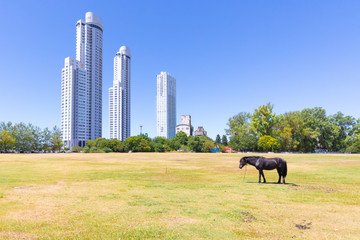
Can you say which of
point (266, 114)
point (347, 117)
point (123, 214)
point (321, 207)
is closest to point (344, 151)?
point (347, 117)

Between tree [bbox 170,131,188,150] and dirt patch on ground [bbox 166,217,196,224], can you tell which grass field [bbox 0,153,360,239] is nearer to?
dirt patch on ground [bbox 166,217,196,224]

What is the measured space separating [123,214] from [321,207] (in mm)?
9606

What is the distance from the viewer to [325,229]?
7688mm

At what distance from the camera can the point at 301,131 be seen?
351 ft

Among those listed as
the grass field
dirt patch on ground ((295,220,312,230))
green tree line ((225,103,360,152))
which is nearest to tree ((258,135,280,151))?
green tree line ((225,103,360,152))

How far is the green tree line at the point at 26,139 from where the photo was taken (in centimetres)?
10599

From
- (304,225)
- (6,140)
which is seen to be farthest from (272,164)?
(6,140)

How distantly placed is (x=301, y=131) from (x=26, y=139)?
147718 millimetres

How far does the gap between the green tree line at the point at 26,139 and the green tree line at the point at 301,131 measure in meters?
111

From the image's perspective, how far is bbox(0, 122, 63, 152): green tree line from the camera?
348 feet

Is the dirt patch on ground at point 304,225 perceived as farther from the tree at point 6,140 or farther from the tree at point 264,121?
the tree at point 6,140

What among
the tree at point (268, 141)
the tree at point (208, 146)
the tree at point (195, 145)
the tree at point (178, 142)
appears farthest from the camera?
the tree at point (178, 142)

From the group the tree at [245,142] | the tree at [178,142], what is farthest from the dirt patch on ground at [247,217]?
the tree at [178,142]

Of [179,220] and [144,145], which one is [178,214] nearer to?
[179,220]
